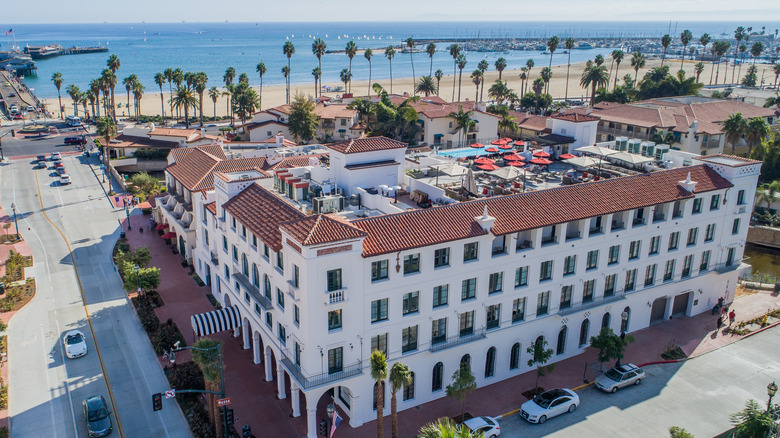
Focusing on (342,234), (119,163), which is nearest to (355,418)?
(342,234)

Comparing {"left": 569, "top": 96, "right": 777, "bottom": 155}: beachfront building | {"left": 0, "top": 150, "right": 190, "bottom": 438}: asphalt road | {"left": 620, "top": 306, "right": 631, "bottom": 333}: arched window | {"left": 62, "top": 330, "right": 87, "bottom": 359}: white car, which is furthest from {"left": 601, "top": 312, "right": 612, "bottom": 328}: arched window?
{"left": 569, "top": 96, "right": 777, "bottom": 155}: beachfront building

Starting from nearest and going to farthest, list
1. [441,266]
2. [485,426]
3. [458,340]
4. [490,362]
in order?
1. [485,426]
2. [441,266]
3. [458,340]
4. [490,362]

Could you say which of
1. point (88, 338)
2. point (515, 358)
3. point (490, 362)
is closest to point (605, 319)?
point (515, 358)

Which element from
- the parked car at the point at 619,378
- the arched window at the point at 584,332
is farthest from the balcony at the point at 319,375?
the arched window at the point at 584,332

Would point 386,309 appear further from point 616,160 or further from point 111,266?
point 111,266

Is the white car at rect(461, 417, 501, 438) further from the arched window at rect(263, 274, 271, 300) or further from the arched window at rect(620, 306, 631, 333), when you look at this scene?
the arched window at rect(620, 306, 631, 333)

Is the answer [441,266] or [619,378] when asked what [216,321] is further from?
[619,378]
